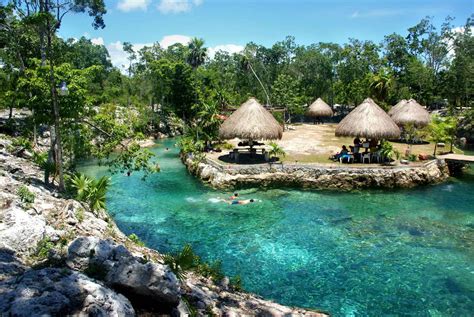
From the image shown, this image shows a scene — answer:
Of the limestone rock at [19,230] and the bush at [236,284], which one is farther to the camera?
the bush at [236,284]

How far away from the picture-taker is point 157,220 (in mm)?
19234

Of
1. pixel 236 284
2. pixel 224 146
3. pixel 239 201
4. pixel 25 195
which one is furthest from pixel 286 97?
pixel 25 195

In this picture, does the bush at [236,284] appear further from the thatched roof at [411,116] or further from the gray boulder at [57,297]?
the thatched roof at [411,116]

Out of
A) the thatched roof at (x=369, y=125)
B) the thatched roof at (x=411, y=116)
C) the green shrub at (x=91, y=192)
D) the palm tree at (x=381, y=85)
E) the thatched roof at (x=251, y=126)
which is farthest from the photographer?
the palm tree at (x=381, y=85)

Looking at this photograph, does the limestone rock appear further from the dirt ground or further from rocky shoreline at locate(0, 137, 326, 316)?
the dirt ground

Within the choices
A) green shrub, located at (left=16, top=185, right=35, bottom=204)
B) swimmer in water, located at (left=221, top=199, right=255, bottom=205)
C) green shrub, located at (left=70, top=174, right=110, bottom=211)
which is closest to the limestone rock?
green shrub, located at (left=16, top=185, right=35, bottom=204)

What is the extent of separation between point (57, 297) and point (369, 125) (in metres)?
23.9

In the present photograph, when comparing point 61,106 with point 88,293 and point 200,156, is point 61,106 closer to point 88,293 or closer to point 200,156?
point 88,293

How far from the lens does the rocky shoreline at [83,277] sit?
20.1 feet

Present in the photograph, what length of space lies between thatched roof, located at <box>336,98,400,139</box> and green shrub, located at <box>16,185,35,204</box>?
20.8 m

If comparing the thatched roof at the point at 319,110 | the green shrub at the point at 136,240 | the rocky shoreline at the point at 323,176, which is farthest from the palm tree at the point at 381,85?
the green shrub at the point at 136,240

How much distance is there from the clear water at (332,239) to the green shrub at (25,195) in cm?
557

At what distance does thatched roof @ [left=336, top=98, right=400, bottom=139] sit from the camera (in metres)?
25.9

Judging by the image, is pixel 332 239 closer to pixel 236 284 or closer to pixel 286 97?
pixel 236 284
